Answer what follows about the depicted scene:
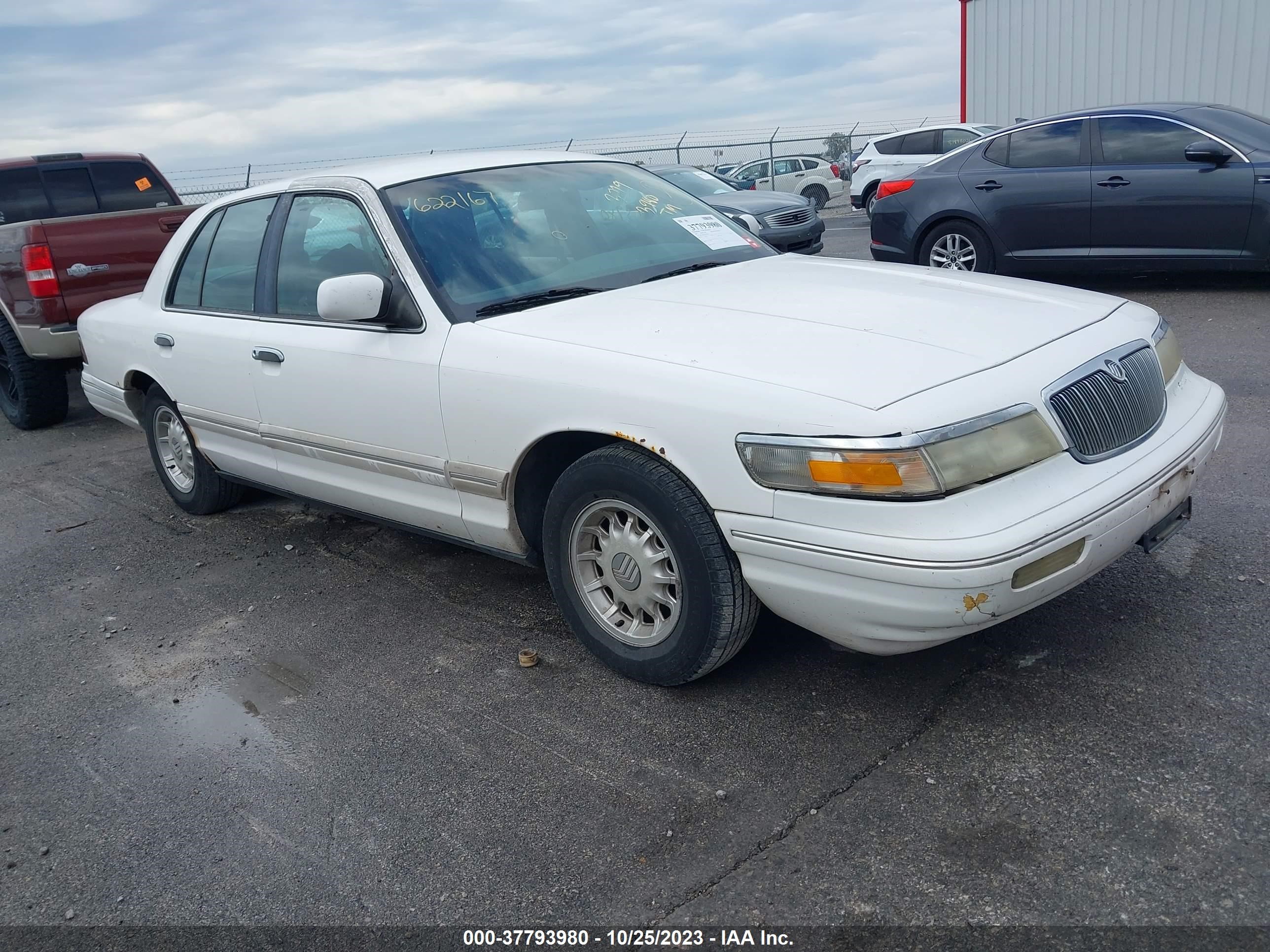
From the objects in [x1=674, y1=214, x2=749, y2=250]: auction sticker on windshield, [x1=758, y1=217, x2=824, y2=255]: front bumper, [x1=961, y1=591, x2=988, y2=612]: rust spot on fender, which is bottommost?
[x1=758, y1=217, x2=824, y2=255]: front bumper

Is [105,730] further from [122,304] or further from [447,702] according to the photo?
[122,304]

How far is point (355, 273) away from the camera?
153 inches

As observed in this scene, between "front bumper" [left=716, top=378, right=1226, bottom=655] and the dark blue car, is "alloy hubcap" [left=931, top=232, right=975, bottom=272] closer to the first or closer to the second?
the dark blue car

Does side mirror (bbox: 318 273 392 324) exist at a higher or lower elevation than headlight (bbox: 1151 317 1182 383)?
higher

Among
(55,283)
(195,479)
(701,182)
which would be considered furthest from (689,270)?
(701,182)

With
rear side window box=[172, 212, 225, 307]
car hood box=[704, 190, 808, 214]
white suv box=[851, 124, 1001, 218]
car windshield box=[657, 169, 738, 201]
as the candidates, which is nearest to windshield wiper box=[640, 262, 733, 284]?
rear side window box=[172, 212, 225, 307]

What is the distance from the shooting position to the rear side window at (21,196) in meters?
8.90

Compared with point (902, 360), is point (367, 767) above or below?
below

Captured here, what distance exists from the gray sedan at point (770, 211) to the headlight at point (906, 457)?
9108 mm

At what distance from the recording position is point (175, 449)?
552cm

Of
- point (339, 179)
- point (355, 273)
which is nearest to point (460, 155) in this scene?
point (339, 179)

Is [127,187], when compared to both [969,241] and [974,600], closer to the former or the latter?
[969,241]

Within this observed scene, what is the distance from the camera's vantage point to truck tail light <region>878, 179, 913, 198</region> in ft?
30.4

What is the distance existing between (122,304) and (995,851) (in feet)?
16.7
